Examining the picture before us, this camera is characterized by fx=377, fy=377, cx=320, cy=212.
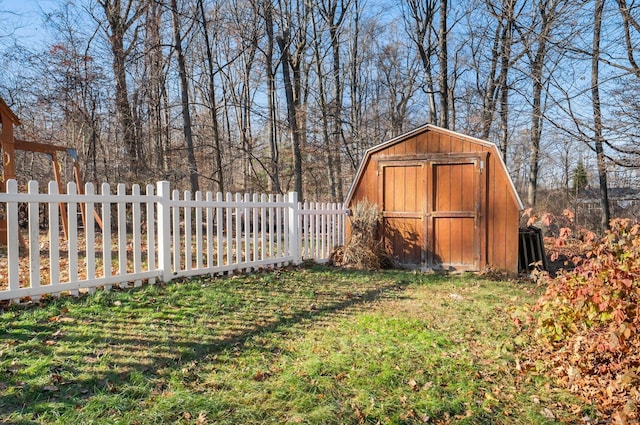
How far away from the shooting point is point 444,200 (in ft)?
24.6

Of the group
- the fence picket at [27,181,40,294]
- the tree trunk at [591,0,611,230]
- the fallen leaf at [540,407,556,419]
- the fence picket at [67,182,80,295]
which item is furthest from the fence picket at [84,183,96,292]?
the tree trunk at [591,0,611,230]

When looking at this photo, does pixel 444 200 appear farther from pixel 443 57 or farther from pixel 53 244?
pixel 443 57

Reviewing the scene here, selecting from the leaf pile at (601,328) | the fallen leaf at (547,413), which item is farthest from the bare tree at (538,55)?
the fallen leaf at (547,413)

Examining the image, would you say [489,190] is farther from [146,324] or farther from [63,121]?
[63,121]

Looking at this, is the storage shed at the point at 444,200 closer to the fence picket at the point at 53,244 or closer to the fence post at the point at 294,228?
the fence post at the point at 294,228

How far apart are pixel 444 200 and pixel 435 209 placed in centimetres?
25

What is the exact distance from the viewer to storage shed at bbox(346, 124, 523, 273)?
7141mm

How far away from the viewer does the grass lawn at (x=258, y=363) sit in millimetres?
2320

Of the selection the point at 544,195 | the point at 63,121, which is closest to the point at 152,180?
the point at 63,121

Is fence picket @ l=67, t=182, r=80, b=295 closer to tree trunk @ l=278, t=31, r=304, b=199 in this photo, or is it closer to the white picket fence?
the white picket fence

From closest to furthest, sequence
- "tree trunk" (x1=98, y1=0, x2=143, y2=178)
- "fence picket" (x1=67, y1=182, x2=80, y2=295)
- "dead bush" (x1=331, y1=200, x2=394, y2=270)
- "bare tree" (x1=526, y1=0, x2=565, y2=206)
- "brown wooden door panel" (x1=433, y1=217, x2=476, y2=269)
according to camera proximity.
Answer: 1. "fence picket" (x1=67, y1=182, x2=80, y2=295)
2. "brown wooden door panel" (x1=433, y1=217, x2=476, y2=269)
3. "dead bush" (x1=331, y1=200, x2=394, y2=270)
4. "bare tree" (x1=526, y1=0, x2=565, y2=206)
5. "tree trunk" (x1=98, y1=0, x2=143, y2=178)

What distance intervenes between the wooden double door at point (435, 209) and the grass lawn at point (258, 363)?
2.71 m

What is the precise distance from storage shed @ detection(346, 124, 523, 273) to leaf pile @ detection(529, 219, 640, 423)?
13.5ft

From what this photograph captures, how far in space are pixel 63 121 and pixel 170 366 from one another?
47.3 feet
